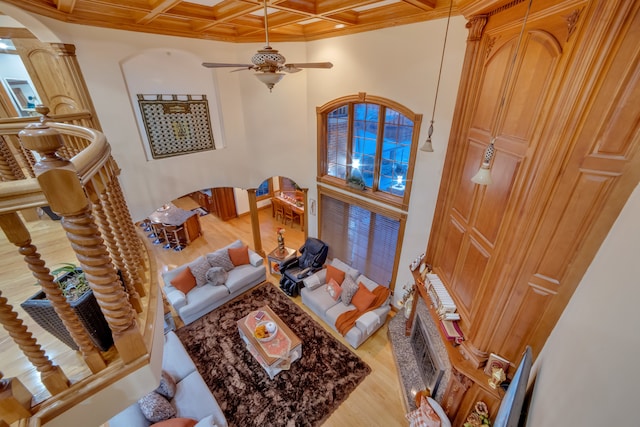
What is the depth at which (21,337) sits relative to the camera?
44.9 inches

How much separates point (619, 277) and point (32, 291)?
453cm

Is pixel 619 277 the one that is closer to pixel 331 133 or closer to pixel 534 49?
pixel 534 49

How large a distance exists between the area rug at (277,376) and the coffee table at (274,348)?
0.39 feet

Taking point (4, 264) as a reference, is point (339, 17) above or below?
above

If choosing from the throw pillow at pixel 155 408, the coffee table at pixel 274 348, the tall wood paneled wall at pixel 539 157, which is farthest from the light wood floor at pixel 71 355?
the throw pillow at pixel 155 408

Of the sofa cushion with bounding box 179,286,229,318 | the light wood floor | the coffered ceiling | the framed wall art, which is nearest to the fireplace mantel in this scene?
the light wood floor

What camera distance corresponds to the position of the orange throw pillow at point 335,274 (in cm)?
552

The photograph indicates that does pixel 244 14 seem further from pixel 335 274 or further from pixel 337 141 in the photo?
pixel 335 274

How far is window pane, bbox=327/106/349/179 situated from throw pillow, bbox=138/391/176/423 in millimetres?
4645

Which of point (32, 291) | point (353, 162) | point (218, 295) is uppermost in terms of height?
point (353, 162)

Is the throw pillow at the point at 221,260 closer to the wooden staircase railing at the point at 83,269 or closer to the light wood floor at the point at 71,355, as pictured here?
the light wood floor at the point at 71,355

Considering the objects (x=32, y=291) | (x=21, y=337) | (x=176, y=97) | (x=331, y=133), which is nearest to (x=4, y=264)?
(x=32, y=291)

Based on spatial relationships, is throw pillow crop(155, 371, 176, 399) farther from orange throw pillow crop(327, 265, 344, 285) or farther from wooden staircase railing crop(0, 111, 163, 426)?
orange throw pillow crop(327, 265, 344, 285)

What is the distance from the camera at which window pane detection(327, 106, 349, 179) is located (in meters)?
5.32
